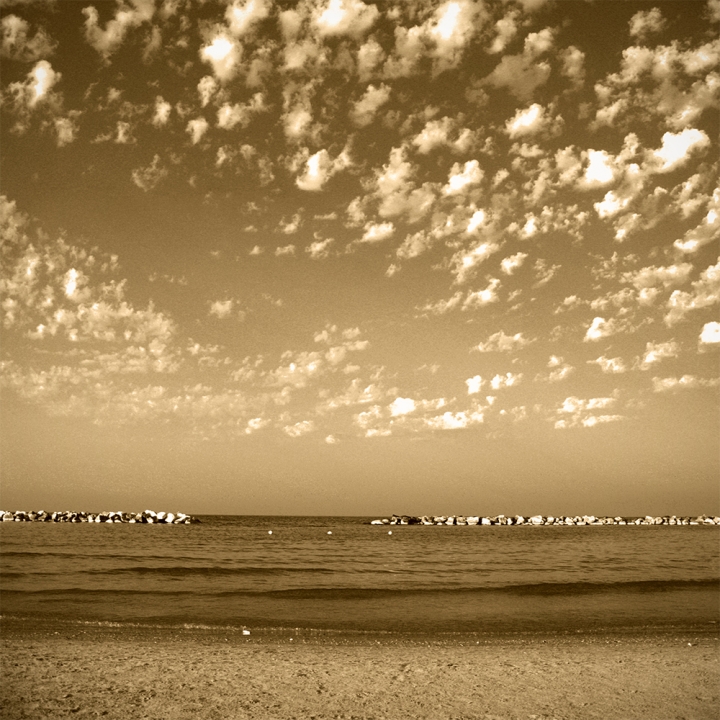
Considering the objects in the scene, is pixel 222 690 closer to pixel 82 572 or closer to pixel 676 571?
pixel 82 572

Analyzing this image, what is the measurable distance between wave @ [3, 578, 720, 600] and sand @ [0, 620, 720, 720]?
6.77 metres

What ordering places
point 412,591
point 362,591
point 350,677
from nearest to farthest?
point 350,677
point 362,591
point 412,591

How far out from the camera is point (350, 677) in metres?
9.38

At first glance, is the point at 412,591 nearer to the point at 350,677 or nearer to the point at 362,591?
the point at 362,591

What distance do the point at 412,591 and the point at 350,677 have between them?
12.1m

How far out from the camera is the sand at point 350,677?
7.87 meters

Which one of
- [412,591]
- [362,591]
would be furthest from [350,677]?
[412,591]

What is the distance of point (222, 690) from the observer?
856 centimetres

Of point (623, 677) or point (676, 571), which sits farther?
point (676, 571)

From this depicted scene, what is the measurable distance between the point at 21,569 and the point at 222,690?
2053 cm

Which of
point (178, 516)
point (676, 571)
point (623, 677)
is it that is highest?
point (623, 677)

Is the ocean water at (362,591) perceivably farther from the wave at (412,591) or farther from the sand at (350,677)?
the sand at (350,677)

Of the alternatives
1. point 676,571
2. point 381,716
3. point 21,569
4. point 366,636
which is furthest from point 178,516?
point 381,716

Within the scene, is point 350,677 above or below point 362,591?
above
